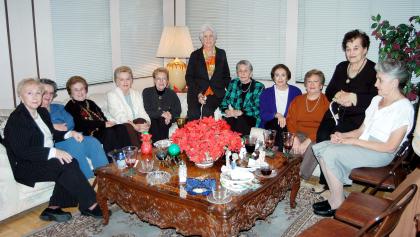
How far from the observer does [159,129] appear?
4094mm

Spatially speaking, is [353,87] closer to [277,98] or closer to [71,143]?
[277,98]

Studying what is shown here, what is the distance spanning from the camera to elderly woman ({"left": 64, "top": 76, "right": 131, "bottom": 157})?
11.9 feet

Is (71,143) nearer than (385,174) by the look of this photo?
No

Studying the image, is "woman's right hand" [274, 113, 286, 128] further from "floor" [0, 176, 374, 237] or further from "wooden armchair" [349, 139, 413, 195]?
"floor" [0, 176, 374, 237]

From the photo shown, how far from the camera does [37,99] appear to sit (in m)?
2.88

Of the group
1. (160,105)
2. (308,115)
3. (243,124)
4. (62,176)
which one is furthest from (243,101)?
(62,176)

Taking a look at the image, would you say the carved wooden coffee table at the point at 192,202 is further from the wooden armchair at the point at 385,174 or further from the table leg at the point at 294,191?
the wooden armchair at the point at 385,174

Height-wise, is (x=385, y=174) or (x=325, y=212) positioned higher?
(x=385, y=174)

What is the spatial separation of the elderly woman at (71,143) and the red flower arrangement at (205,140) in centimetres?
110

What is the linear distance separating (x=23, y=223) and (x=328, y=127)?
9.04ft

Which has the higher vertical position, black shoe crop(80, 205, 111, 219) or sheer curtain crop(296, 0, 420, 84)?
sheer curtain crop(296, 0, 420, 84)

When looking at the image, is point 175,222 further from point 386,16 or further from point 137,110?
point 386,16

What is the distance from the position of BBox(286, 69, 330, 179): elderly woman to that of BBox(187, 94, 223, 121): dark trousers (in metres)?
1.00

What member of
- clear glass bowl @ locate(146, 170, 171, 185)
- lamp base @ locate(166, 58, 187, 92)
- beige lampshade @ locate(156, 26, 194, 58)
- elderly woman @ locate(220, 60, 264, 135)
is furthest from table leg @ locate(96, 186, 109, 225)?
beige lampshade @ locate(156, 26, 194, 58)
